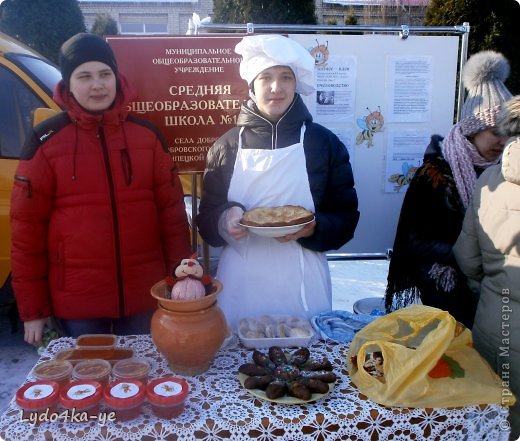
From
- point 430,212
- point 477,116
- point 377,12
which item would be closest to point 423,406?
point 430,212

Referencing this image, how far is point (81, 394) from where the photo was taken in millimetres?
1412

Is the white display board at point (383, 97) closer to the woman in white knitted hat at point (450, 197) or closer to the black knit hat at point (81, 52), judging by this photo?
the woman in white knitted hat at point (450, 197)

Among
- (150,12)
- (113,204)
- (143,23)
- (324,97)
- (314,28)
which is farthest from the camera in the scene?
(143,23)

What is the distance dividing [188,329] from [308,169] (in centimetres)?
111

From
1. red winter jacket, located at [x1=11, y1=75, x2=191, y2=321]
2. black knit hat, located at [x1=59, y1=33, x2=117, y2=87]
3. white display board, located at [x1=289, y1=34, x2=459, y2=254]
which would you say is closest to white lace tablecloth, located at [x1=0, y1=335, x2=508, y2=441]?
red winter jacket, located at [x1=11, y1=75, x2=191, y2=321]

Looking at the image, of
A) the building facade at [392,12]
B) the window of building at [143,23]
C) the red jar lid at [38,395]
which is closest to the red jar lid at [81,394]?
the red jar lid at [38,395]

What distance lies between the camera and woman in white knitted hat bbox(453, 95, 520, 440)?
1812 millimetres

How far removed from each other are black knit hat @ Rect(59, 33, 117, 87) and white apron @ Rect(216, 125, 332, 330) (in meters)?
0.75

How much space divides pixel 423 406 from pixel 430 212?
122 cm

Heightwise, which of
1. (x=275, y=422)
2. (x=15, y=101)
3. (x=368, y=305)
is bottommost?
(x=368, y=305)

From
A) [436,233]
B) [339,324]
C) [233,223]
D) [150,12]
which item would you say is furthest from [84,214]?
[150,12]

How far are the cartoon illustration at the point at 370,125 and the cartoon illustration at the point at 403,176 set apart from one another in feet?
1.01

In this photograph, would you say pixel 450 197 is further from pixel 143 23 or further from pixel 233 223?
pixel 143 23

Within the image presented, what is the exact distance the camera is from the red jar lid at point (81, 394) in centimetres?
138
